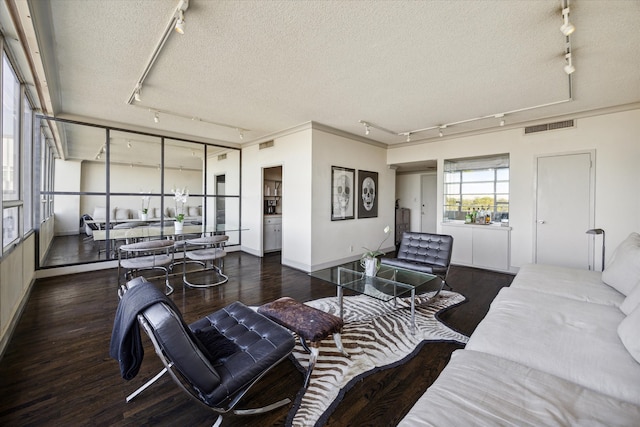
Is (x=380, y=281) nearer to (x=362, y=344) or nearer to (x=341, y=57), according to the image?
(x=362, y=344)

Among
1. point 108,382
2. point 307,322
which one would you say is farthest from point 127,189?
point 307,322

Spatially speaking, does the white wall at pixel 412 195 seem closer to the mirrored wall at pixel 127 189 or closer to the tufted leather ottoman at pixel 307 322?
the mirrored wall at pixel 127 189

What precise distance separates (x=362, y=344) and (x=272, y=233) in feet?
14.2

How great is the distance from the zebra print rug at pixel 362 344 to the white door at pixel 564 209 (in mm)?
2185

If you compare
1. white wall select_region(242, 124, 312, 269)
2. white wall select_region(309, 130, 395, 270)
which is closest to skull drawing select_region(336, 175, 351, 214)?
white wall select_region(309, 130, 395, 270)

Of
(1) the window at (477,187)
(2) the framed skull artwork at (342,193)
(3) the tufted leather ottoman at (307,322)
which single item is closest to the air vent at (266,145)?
(2) the framed skull artwork at (342,193)

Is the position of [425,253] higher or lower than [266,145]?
lower

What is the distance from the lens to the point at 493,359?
55.4 inches

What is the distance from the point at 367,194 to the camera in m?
5.93

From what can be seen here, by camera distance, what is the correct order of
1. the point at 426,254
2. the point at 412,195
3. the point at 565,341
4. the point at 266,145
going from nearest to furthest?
1. the point at 565,341
2. the point at 426,254
3. the point at 266,145
4. the point at 412,195

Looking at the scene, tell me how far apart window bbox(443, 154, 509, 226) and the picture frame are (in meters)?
1.42

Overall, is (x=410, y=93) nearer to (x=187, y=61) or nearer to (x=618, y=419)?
(x=187, y=61)

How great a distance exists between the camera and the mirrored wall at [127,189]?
16.2ft

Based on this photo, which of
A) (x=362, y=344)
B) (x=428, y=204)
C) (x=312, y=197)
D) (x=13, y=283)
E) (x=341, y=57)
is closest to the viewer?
(x=362, y=344)
